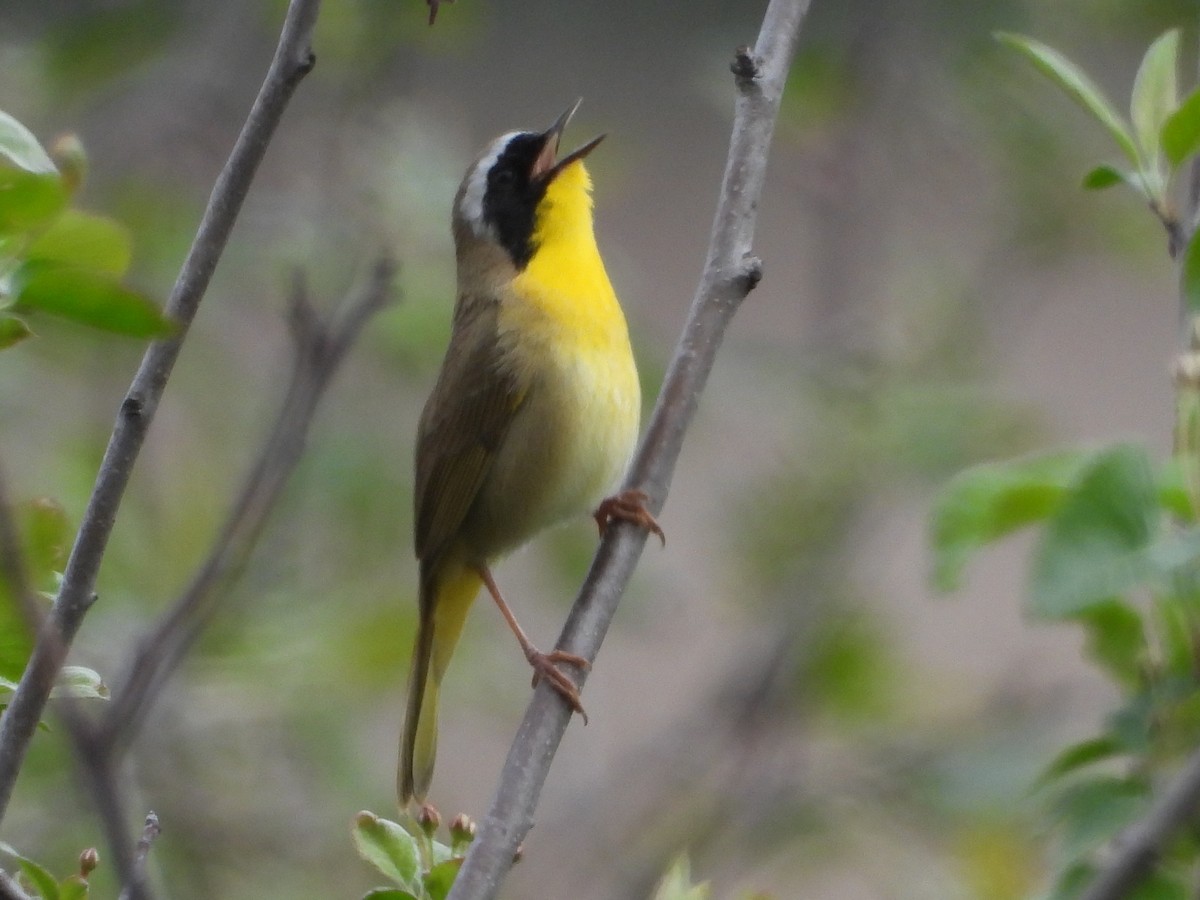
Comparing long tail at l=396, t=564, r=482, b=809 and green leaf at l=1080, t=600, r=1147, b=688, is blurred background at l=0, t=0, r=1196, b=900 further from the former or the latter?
green leaf at l=1080, t=600, r=1147, b=688

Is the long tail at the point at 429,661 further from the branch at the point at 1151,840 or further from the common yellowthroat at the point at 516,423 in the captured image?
the branch at the point at 1151,840

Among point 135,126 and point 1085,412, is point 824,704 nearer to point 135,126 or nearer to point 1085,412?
point 135,126

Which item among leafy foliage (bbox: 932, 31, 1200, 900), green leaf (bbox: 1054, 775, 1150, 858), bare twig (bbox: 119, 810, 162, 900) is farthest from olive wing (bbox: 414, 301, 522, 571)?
bare twig (bbox: 119, 810, 162, 900)

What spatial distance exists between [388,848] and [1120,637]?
83 cm

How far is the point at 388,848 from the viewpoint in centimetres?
146

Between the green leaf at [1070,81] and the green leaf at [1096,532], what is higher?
the green leaf at [1070,81]

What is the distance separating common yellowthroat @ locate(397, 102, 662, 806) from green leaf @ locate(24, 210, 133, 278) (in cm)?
158

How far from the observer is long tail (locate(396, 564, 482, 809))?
9.02 ft

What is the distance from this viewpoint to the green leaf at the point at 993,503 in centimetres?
185

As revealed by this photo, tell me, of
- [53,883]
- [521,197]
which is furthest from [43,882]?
[521,197]

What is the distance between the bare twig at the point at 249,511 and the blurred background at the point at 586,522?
1031 mm

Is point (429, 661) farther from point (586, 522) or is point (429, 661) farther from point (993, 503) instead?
point (993, 503)

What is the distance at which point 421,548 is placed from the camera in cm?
291

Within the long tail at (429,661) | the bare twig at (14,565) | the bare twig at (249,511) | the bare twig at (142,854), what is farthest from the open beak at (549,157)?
the bare twig at (14,565)
